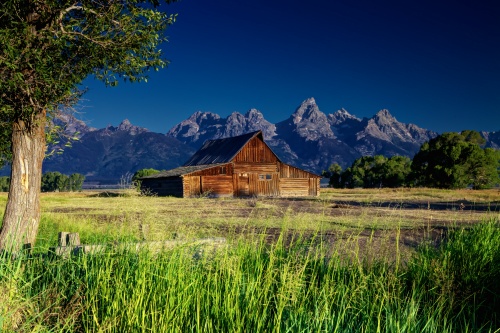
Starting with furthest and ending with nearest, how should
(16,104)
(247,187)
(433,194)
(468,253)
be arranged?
(247,187) → (433,194) → (16,104) → (468,253)

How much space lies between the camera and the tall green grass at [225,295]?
4.47m

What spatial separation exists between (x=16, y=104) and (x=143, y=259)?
19.4 ft

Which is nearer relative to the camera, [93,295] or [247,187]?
[93,295]

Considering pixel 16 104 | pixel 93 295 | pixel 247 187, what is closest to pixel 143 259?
pixel 93 295

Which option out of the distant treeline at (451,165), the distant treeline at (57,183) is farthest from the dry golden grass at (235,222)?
the distant treeline at (57,183)

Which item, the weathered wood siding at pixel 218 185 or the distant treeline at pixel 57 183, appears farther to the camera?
the distant treeline at pixel 57 183

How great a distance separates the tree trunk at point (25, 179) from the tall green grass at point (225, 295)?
3.25 metres

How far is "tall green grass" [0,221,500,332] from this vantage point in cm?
447

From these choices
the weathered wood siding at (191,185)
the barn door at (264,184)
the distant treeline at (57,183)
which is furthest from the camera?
the distant treeline at (57,183)

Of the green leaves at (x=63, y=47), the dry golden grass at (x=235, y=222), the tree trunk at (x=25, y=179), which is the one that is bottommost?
the dry golden grass at (x=235, y=222)

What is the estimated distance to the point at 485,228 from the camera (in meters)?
9.41

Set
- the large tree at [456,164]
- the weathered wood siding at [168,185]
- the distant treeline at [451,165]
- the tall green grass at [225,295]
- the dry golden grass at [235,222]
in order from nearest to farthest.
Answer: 1. the tall green grass at [225,295]
2. the dry golden grass at [235,222]
3. the weathered wood siding at [168,185]
4. the large tree at [456,164]
5. the distant treeline at [451,165]

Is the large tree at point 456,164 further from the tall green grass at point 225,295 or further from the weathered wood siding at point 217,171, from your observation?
the tall green grass at point 225,295

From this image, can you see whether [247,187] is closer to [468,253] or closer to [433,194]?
[433,194]
